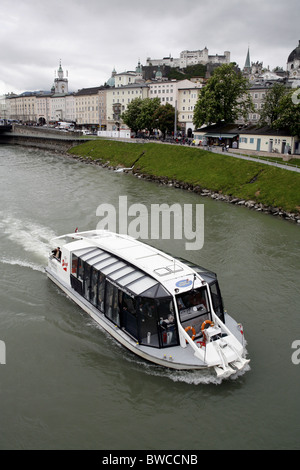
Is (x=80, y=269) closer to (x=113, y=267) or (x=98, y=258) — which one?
(x=98, y=258)

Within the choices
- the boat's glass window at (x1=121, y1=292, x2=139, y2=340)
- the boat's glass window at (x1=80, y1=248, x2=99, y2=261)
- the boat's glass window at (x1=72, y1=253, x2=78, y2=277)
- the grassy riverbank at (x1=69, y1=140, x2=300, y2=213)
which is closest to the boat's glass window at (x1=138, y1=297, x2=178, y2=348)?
the boat's glass window at (x1=121, y1=292, x2=139, y2=340)

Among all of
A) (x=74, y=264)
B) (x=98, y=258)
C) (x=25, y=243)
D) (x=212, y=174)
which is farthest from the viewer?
(x=212, y=174)

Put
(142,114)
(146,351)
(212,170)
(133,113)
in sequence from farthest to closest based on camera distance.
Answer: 1. (133,113)
2. (142,114)
3. (212,170)
4. (146,351)

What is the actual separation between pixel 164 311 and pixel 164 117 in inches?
2732

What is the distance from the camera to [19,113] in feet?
633

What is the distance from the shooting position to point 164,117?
3041 inches

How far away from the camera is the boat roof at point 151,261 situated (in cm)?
1433

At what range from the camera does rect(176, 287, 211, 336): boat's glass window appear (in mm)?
13953

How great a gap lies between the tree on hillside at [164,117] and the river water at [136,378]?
56.9 metres

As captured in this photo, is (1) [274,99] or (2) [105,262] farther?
(1) [274,99]

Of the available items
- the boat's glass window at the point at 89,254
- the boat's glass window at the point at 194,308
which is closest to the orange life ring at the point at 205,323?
the boat's glass window at the point at 194,308

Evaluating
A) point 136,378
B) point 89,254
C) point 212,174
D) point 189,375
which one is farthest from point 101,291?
point 212,174

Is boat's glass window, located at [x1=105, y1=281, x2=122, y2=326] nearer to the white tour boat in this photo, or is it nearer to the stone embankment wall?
the white tour boat
